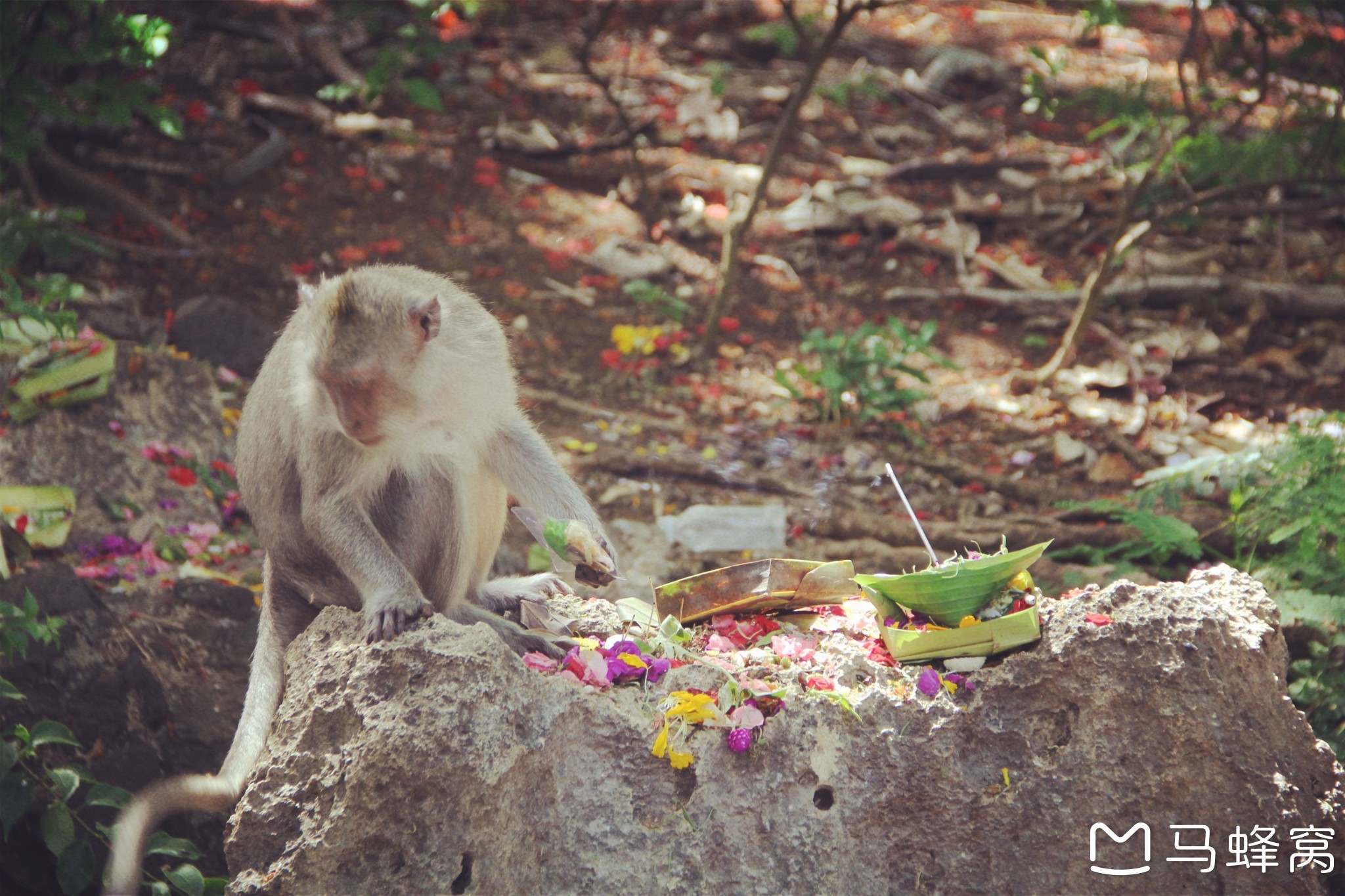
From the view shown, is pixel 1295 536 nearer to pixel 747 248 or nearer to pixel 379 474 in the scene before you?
pixel 379 474

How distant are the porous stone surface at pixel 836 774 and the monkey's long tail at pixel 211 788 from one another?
301 mm

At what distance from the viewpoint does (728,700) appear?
2758 millimetres

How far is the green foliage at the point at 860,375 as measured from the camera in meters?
6.49

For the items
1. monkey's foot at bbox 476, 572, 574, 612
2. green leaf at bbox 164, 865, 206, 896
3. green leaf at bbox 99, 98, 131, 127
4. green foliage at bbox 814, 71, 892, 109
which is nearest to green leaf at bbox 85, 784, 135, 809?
green leaf at bbox 164, 865, 206, 896

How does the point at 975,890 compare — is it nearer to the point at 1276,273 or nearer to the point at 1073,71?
the point at 1276,273

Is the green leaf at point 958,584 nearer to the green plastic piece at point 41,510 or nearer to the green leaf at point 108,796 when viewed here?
the green leaf at point 108,796

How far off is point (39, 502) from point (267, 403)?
5.98 ft

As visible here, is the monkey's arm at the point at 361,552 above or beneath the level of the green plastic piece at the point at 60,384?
above

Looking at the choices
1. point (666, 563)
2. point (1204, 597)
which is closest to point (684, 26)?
point (666, 563)

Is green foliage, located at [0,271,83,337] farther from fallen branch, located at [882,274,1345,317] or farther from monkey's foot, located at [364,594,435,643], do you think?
fallen branch, located at [882,274,1345,317]

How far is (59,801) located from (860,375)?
4.69 meters

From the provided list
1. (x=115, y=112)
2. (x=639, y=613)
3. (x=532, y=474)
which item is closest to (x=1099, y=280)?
(x=532, y=474)

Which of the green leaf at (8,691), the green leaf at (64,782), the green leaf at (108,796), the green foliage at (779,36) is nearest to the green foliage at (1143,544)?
the green leaf at (108,796)

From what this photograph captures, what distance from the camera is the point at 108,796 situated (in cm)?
312
